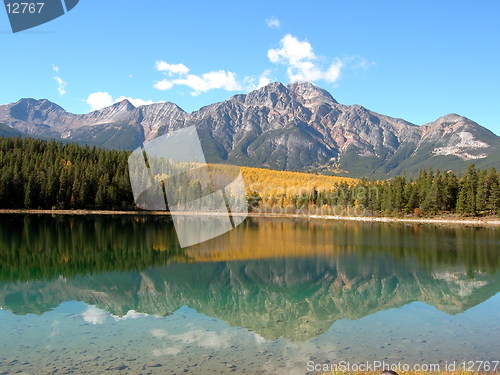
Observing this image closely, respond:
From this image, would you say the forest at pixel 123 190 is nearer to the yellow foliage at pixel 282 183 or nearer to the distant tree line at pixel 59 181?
the distant tree line at pixel 59 181

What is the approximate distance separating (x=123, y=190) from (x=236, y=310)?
309 feet

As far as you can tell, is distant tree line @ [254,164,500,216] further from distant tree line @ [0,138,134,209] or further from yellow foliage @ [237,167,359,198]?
distant tree line @ [0,138,134,209]

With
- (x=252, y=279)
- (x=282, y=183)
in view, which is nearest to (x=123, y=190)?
(x=282, y=183)

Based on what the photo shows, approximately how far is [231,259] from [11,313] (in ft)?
62.6

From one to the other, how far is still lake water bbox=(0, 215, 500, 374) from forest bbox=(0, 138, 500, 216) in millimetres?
59147

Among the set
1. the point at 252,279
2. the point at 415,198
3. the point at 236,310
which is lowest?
the point at 252,279

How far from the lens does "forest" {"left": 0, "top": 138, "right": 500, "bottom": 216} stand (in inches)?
3568

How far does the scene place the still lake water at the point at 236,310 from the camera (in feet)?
42.2

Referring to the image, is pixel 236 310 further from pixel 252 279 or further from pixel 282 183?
Result: pixel 282 183

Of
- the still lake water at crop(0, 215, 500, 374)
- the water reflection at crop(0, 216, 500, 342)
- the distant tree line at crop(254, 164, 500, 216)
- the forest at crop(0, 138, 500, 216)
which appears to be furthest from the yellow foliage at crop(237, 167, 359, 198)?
the still lake water at crop(0, 215, 500, 374)

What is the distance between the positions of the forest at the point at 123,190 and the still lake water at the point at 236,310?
59.1 metres

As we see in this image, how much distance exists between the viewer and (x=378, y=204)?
352 ft

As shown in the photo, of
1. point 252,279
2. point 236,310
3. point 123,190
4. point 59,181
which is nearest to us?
point 236,310

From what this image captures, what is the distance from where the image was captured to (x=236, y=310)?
1884 cm
